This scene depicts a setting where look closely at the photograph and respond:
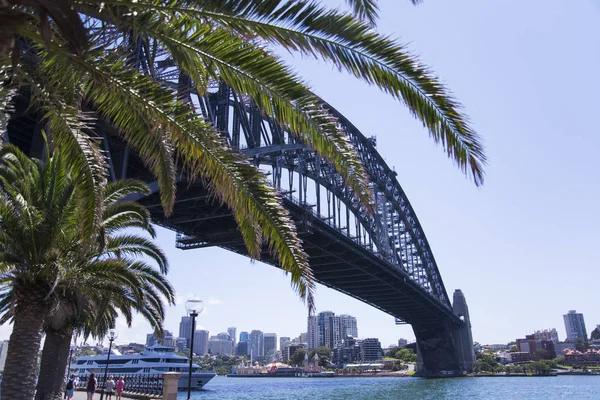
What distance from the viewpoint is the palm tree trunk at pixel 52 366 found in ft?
54.6

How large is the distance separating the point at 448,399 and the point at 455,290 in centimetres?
5322

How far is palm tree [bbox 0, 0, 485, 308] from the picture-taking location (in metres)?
5.11

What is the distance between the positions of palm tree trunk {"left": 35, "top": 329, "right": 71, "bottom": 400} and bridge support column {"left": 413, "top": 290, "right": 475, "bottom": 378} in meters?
72.5

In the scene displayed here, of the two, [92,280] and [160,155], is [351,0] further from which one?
[92,280]

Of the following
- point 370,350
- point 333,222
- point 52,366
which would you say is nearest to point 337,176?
point 333,222

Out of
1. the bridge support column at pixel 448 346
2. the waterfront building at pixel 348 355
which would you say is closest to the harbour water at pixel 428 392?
the bridge support column at pixel 448 346

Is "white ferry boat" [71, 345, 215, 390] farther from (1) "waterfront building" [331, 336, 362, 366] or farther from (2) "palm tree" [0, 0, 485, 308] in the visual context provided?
(1) "waterfront building" [331, 336, 362, 366]

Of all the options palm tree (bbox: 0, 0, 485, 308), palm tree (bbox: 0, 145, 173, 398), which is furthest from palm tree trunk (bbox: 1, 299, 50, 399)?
palm tree (bbox: 0, 0, 485, 308)

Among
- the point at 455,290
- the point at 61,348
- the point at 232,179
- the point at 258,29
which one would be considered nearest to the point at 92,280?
the point at 61,348

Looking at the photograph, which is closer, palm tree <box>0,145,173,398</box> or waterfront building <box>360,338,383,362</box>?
palm tree <box>0,145,173,398</box>

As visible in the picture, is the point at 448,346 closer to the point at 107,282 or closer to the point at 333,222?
the point at 333,222

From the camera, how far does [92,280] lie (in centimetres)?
1293

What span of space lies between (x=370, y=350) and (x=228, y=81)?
650 ft

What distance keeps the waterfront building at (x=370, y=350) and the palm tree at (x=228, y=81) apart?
195 meters
